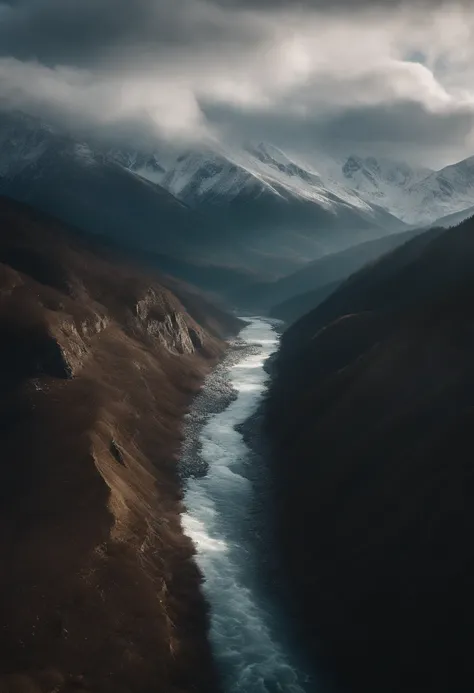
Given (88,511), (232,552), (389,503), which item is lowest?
(232,552)

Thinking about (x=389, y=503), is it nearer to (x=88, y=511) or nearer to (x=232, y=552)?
(x=232, y=552)

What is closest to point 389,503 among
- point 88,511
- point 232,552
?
point 232,552

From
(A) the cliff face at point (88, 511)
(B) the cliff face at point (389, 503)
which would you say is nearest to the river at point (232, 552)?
(A) the cliff face at point (88, 511)

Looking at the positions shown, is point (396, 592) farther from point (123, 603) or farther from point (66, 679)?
point (66, 679)


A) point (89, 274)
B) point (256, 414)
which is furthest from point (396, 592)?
point (89, 274)

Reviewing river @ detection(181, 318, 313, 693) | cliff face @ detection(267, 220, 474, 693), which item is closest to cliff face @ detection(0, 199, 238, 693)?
river @ detection(181, 318, 313, 693)

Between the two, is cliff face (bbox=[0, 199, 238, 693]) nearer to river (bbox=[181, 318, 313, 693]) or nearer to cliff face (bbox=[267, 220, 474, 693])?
river (bbox=[181, 318, 313, 693])

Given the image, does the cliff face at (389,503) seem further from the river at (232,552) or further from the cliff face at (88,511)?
the cliff face at (88,511)
